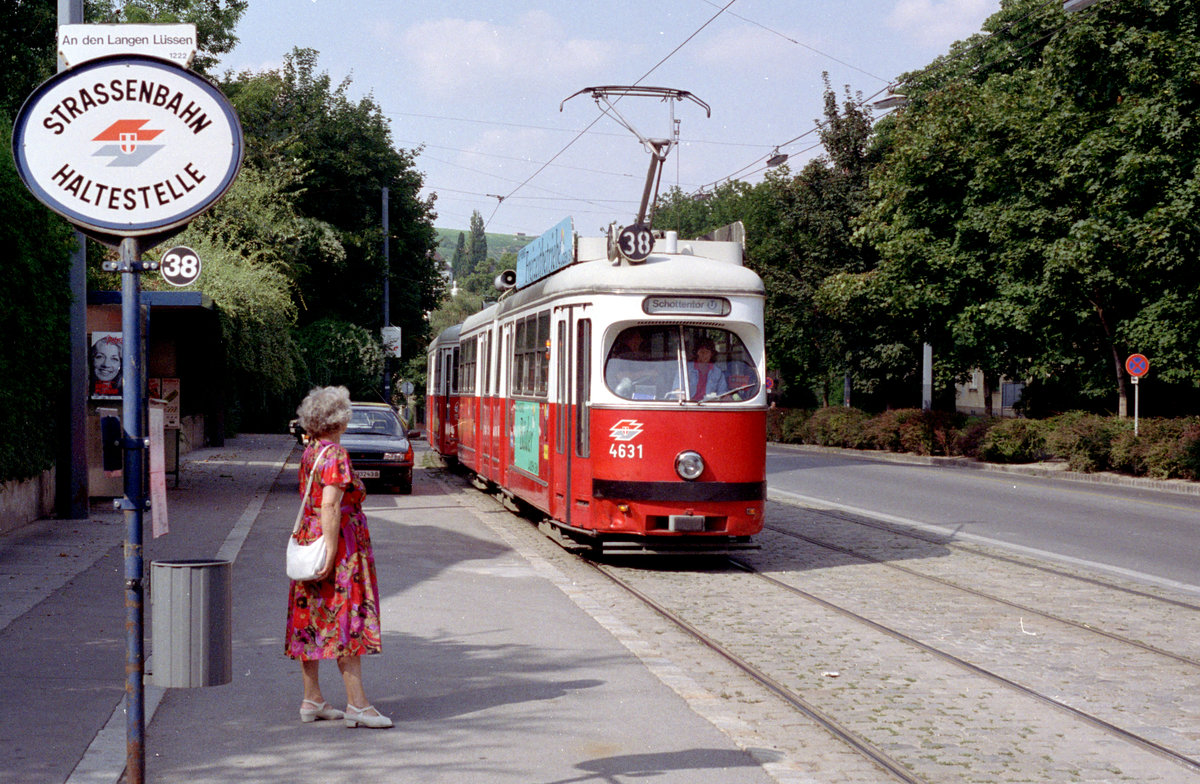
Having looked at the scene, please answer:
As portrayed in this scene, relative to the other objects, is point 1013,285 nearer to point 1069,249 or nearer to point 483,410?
point 1069,249

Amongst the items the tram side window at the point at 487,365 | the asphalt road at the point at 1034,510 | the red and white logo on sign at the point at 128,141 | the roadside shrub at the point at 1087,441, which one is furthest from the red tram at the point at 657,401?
the roadside shrub at the point at 1087,441

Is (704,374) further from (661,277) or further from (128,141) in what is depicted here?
(128,141)

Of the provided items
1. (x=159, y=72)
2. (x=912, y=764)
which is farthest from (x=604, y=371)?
(x=159, y=72)

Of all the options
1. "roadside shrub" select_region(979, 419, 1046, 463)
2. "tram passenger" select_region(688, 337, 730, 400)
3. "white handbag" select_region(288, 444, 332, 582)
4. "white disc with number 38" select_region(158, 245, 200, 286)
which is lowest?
"roadside shrub" select_region(979, 419, 1046, 463)

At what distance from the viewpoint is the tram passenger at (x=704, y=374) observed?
12812 mm

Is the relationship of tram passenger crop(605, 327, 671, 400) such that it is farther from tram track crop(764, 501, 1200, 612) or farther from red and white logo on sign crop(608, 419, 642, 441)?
tram track crop(764, 501, 1200, 612)

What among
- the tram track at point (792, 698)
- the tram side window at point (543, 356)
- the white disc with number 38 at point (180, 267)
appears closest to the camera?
the tram track at point (792, 698)

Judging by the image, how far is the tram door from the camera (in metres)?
13.0

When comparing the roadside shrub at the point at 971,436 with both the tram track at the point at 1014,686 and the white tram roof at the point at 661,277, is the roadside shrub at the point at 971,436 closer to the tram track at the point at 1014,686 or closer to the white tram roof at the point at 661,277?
the white tram roof at the point at 661,277

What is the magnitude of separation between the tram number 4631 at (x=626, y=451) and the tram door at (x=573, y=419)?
0.98ft

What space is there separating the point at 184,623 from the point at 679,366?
8444 mm

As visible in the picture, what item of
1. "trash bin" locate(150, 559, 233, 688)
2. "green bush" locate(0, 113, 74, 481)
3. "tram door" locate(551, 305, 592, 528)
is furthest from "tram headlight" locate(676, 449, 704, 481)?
"trash bin" locate(150, 559, 233, 688)

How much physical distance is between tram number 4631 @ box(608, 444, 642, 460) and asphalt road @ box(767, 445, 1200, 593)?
4.77m

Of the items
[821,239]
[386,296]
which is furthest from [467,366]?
[386,296]
